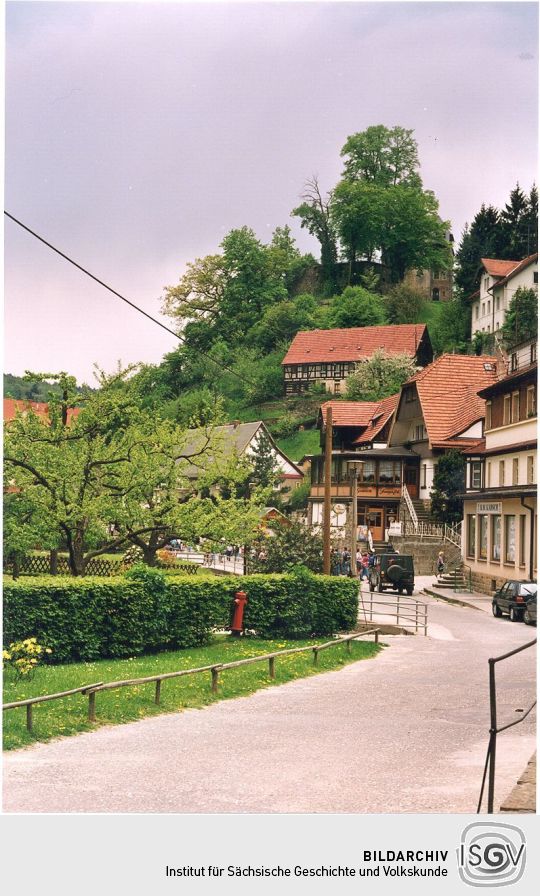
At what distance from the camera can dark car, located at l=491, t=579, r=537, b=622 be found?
26.6 metres

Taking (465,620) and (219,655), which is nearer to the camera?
(219,655)

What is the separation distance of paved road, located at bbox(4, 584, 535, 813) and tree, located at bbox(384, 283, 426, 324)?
65.2 meters

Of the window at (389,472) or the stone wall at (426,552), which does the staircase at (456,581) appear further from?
the window at (389,472)

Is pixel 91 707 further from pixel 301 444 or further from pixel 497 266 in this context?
pixel 301 444

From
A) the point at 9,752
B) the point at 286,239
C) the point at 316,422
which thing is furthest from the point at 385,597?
the point at 316,422

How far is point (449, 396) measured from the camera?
5919cm

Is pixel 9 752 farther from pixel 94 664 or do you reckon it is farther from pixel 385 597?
pixel 385 597

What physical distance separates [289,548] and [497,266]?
45077mm

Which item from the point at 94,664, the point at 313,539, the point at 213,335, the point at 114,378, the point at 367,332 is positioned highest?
the point at 367,332

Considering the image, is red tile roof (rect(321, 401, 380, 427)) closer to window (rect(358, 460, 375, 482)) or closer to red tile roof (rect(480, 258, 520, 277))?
window (rect(358, 460, 375, 482))

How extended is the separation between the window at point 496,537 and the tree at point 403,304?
5313 centimetres

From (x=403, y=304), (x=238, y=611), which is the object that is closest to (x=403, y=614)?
(x=238, y=611)

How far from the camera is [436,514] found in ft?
177

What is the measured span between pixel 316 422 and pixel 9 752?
213ft
